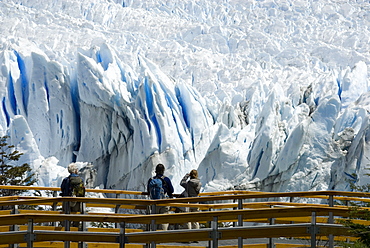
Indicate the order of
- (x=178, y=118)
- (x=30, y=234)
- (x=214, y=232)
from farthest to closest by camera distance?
(x=178, y=118) → (x=214, y=232) → (x=30, y=234)

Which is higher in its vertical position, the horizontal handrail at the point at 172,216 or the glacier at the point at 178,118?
the glacier at the point at 178,118

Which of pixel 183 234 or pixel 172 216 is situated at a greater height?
pixel 172 216

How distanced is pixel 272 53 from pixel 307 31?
5430 mm

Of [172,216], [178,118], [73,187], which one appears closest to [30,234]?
[172,216]

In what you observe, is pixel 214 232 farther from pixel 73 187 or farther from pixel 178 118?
pixel 178 118

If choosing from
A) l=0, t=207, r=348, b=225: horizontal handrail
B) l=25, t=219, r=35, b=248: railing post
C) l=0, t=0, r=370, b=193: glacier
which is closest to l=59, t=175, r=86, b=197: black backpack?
l=0, t=207, r=348, b=225: horizontal handrail

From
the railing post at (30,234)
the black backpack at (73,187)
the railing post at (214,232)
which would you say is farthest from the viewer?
the black backpack at (73,187)

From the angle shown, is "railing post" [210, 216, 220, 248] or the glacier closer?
"railing post" [210, 216, 220, 248]

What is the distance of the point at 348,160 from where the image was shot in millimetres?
17234

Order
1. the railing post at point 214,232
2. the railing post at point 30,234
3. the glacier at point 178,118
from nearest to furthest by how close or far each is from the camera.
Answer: the railing post at point 30,234 < the railing post at point 214,232 < the glacier at point 178,118

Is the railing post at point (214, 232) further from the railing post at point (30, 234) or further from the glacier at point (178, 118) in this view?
the glacier at point (178, 118)

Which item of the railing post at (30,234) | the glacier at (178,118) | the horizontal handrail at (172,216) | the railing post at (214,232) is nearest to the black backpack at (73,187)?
the horizontal handrail at (172,216)

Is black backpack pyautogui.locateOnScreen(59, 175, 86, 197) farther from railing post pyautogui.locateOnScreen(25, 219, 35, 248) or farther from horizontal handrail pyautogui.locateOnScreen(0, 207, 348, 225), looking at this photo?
railing post pyautogui.locateOnScreen(25, 219, 35, 248)

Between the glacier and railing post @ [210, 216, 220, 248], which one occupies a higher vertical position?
the glacier
